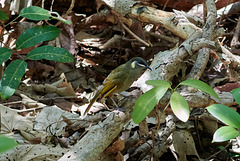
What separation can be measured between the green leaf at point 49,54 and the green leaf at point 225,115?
1768 millimetres

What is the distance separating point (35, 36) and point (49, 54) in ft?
1.07

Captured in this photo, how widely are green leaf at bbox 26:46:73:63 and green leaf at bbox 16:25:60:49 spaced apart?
15 cm

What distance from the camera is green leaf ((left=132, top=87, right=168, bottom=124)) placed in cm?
164

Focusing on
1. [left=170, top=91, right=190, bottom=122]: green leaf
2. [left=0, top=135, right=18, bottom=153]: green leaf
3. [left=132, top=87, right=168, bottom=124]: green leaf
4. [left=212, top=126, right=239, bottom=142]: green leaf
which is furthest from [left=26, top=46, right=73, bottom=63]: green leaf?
[left=0, top=135, right=18, bottom=153]: green leaf

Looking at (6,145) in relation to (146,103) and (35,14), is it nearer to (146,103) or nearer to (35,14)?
(146,103)

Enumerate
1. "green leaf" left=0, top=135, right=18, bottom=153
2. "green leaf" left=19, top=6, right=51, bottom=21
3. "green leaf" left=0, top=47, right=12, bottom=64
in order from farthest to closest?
"green leaf" left=19, top=6, right=51, bottom=21 → "green leaf" left=0, top=47, right=12, bottom=64 → "green leaf" left=0, top=135, right=18, bottom=153

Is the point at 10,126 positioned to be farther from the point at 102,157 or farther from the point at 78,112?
the point at 102,157

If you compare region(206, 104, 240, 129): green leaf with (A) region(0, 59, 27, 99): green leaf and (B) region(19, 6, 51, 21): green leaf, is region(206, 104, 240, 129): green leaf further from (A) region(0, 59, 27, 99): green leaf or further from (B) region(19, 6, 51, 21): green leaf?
(B) region(19, 6, 51, 21): green leaf

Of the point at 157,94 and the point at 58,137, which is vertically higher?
the point at 157,94

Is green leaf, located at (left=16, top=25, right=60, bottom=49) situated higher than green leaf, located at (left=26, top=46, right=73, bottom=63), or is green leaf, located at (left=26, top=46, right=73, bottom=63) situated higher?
green leaf, located at (left=16, top=25, right=60, bottom=49)

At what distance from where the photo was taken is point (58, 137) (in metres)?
3.18

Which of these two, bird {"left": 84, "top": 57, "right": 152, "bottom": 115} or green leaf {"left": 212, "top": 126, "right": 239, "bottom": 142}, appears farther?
bird {"left": 84, "top": 57, "right": 152, "bottom": 115}

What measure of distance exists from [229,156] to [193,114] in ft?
2.17

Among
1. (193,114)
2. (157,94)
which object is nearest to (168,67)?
(193,114)
